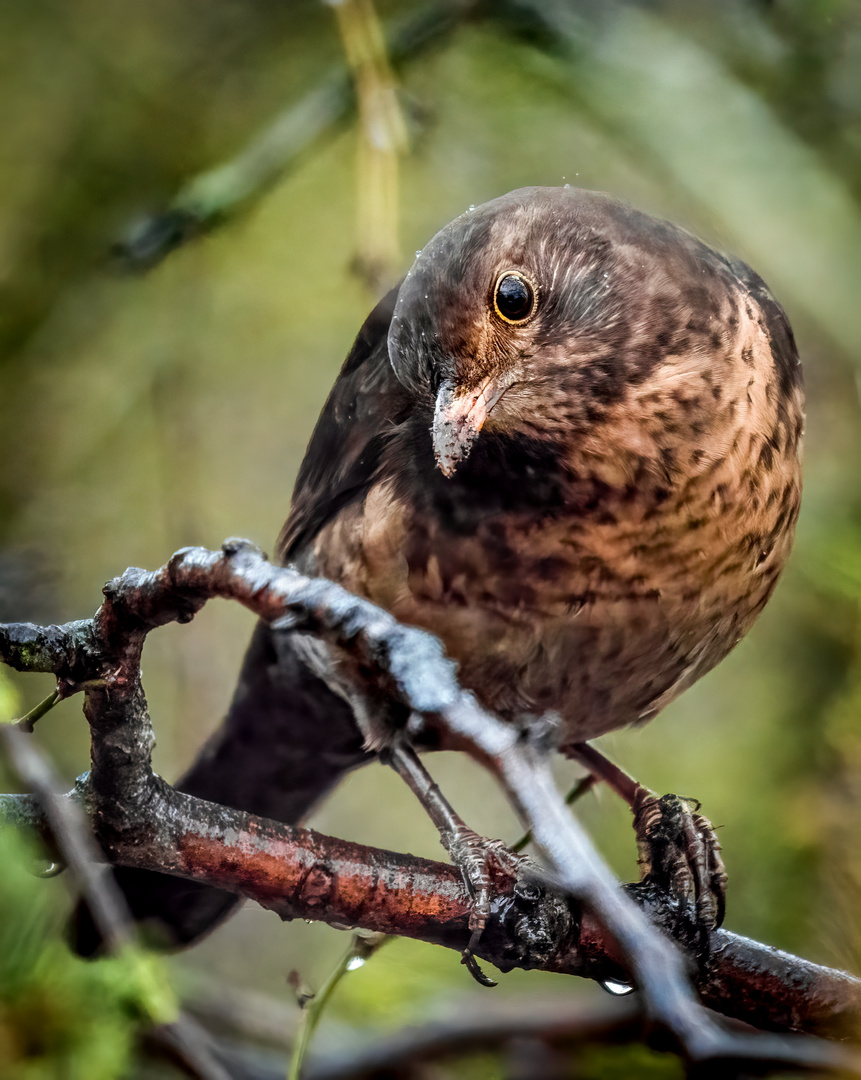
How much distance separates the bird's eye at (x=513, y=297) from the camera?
2.53 ft

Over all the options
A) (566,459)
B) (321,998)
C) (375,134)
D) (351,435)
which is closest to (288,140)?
(375,134)

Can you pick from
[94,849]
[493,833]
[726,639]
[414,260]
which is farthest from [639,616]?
[94,849]

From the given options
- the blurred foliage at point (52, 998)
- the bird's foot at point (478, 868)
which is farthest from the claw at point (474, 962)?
the blurred foliage at point (52, 998)

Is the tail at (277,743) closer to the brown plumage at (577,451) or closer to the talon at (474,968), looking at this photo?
the brown plumage at (577,451)

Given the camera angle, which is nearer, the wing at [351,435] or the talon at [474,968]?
the talon at [474,968]

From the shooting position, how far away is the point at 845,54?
82 cm

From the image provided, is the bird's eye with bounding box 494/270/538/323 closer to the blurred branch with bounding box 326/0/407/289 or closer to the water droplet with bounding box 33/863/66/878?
the blurred branch with bounding box 326/0/407/289

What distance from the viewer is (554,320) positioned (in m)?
0.79

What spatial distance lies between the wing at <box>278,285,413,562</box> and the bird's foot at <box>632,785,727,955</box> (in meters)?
0.40

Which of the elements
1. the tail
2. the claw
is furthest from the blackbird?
the claw

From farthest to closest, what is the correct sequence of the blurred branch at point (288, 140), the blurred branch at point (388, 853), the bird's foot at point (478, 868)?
the blurred branch at point (288, 140), the bird's foot at point (478, 868), the blurred branch at point (388, 853)

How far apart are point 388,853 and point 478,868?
0.07 metres

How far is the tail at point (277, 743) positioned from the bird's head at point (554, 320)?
1.09ft

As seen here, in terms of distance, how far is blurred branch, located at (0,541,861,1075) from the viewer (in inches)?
17.7
